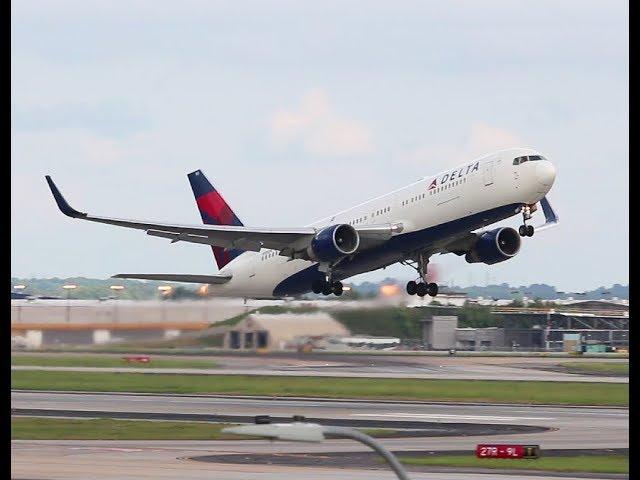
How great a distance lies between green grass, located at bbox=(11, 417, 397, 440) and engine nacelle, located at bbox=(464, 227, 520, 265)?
60.5ft

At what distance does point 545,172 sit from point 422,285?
1045 centimetres

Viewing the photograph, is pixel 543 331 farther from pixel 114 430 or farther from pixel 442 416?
pixel 114 430

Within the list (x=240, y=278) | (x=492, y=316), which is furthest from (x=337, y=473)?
(x=492, y=316)

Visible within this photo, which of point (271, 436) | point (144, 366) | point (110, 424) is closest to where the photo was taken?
point (271, 436)

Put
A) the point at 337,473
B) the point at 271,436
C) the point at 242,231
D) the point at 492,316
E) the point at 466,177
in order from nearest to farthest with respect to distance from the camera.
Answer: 1. the point at 271,436
2. the point at 337,473
3. the point at 466,177
4. the point at 242,231
5. the point at 492,316

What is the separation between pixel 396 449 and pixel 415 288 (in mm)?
23566

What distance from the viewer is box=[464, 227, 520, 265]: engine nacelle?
58.4 metres

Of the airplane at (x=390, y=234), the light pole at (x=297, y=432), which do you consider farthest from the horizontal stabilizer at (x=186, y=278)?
the light pole at (x=297, y=432)

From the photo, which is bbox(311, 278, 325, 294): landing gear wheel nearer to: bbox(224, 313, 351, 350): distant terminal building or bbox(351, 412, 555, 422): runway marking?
bbox(224, 313, 351, 350): distant terminal building

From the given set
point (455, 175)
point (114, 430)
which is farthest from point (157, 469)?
point (455, 175)

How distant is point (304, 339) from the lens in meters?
58.7

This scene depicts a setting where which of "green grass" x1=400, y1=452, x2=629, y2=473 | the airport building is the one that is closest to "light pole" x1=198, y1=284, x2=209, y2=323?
the airport building

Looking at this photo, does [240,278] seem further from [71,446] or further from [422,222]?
[71,446]

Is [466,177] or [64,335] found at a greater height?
[466,177]
